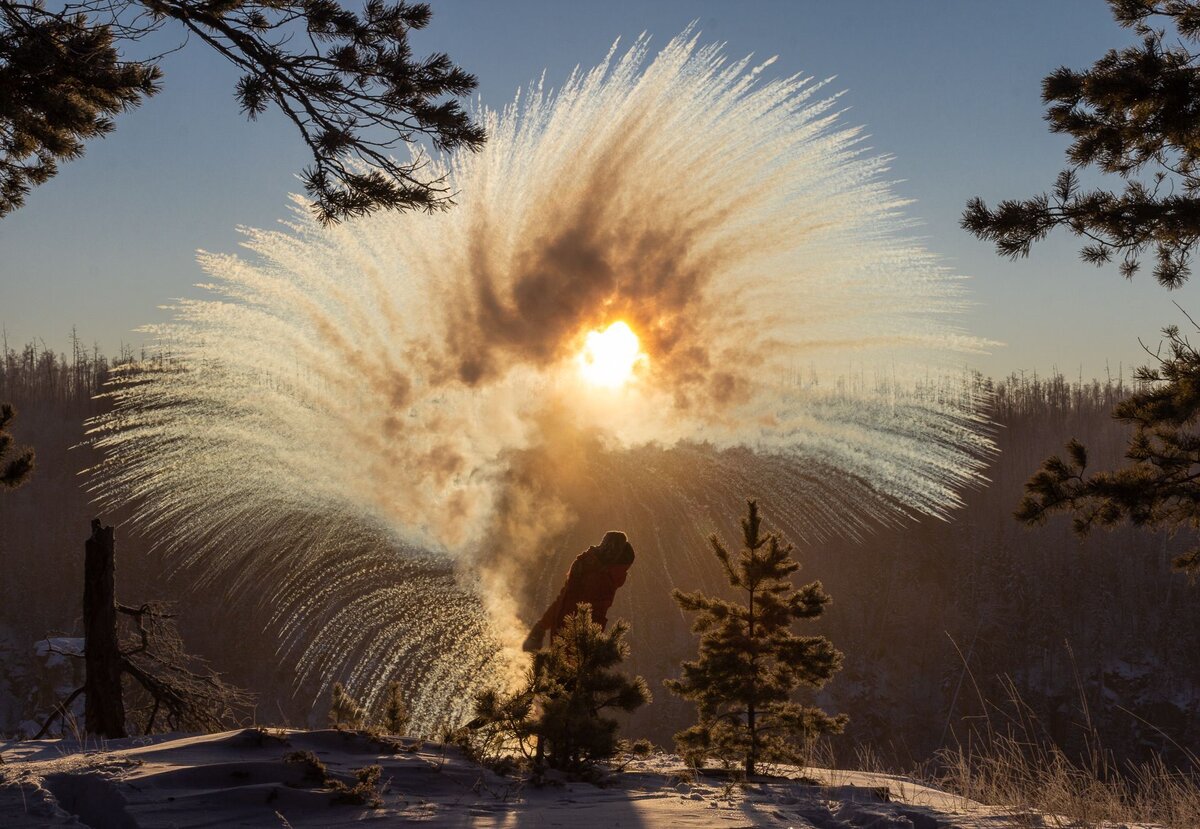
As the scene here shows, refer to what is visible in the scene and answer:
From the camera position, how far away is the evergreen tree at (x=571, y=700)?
877 cm

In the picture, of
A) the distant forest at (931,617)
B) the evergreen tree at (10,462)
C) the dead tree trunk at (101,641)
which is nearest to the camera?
the evergreen tree at (10,462)

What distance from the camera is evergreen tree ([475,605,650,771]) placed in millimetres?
8773

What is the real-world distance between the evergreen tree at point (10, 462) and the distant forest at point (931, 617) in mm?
49623

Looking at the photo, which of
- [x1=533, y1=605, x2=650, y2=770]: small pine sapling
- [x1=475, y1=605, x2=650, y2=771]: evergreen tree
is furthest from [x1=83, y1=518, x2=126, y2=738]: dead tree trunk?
[x1=533, y1=605, x2=650, y2=770]: small pine sapling

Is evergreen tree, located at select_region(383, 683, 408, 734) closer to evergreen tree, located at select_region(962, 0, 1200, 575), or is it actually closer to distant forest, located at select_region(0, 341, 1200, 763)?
evergreen tree, located at select_region(962, 0, 1200, 575)

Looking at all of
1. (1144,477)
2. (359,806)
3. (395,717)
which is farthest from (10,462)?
(1144,477)

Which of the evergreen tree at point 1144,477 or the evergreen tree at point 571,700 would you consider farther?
the evergreen tree at point 1144,477

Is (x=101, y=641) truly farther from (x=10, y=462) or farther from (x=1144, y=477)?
(x=1144, y=477)

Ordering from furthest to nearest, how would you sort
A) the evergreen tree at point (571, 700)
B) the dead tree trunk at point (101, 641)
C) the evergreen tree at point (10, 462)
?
1. the dead tree trunk at point (101, 641)
2. the evergreen tree at point (10, 462)
3. the evergreen tree at point (571, 700)

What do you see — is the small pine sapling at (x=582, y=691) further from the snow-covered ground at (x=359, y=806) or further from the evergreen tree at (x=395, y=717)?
the evergreen tree at (x=395, y=717)

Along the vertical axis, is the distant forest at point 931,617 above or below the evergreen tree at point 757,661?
above

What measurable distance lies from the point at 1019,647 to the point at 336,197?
7860cm

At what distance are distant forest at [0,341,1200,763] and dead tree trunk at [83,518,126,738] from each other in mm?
48600

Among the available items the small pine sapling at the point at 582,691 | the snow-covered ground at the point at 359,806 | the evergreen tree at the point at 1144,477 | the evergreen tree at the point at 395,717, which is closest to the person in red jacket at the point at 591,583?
the small pine sapling at the point at 582,691
